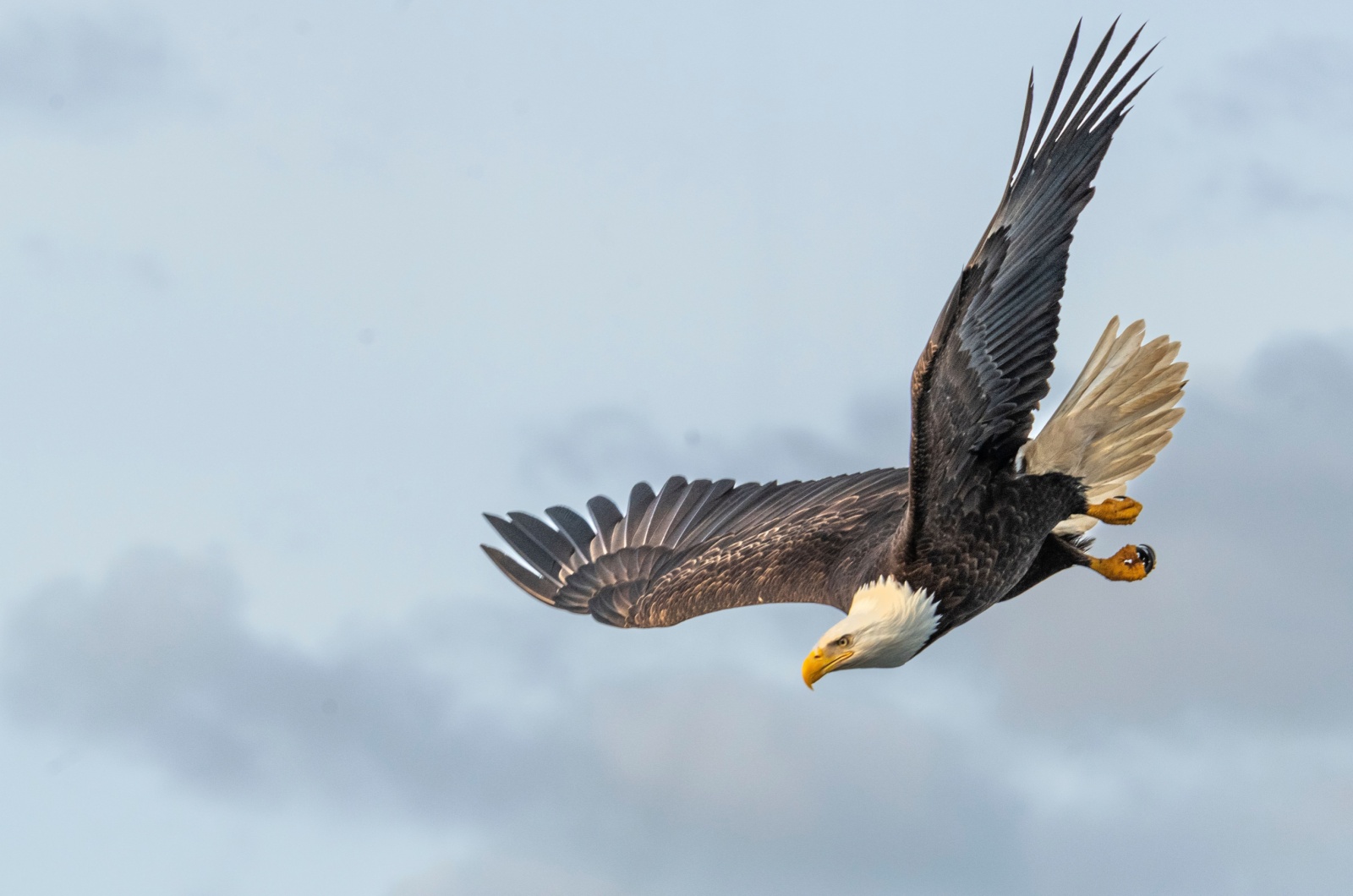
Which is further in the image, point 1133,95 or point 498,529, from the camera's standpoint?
point 498,529

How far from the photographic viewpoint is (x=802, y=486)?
12578mm

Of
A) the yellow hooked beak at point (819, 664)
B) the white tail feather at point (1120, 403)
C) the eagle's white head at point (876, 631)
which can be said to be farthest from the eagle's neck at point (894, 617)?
the white tail feather at point (1120, 403)

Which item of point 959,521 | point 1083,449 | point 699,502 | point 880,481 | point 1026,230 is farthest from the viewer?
point 699,502

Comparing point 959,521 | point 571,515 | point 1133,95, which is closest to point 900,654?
point 959,521

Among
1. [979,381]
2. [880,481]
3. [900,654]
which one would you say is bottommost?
[900,654]

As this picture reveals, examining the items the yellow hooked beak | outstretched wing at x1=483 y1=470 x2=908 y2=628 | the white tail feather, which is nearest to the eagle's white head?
the yellow hooked beak

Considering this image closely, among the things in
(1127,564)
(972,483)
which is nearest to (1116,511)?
(1127,564)

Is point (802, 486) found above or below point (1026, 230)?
above

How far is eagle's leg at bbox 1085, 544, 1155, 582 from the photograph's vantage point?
11117mm

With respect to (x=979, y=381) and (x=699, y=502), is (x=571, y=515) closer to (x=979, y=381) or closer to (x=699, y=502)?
(x=699, y=502)

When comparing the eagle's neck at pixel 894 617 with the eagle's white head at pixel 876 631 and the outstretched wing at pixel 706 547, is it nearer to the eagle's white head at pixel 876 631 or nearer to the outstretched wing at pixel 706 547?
the eagle's white head at pixel 876 631

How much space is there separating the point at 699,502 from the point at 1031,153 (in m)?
4.88

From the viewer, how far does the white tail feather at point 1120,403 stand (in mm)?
10609

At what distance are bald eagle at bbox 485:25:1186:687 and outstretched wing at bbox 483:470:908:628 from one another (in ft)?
0.05
